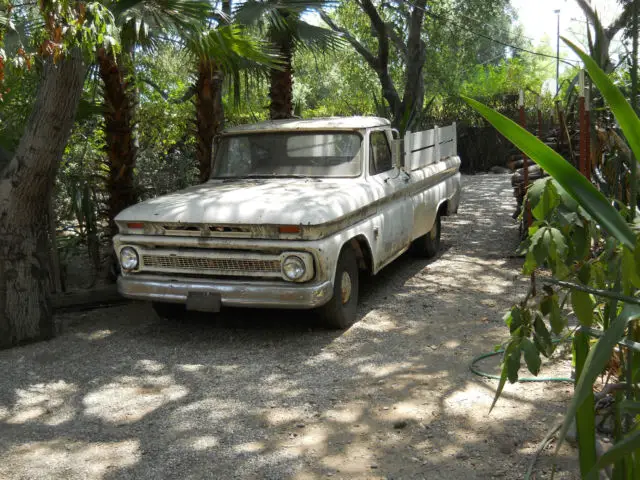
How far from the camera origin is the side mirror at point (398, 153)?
23.1 ft

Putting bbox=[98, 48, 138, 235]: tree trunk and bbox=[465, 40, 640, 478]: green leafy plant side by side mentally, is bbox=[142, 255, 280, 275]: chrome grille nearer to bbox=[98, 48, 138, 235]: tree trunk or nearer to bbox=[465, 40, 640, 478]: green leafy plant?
bbox=[98, 48, 138, 235]: tree trunk

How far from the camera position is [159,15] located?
644cm

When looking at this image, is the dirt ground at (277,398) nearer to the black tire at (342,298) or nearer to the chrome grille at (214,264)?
the black tire at (342,298)

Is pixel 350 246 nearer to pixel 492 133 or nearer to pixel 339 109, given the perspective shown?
pixel 492 133

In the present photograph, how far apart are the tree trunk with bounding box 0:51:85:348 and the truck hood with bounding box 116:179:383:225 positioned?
2.27 ft

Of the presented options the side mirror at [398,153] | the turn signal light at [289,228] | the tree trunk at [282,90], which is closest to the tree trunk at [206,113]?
the tree trunk at [282,90]

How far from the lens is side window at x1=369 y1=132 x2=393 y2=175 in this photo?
6918mm

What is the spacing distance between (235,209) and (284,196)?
1.58 ft

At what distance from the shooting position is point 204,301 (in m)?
5.54

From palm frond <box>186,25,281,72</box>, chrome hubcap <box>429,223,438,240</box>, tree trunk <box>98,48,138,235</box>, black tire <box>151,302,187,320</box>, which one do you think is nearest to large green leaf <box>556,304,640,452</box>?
black tire <box>151,302,187,320</box>

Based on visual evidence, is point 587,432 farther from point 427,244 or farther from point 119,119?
point 119,119

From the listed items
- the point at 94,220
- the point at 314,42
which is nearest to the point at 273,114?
the point at 314,42

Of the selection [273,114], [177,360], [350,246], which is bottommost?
[177,360]

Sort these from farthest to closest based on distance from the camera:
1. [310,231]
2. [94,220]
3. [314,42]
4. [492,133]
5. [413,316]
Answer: [492,133], [314,42], [94,220], [413,316], [310,231]
